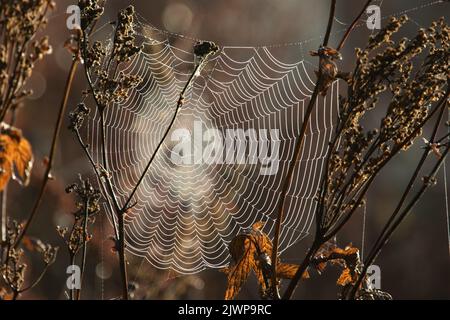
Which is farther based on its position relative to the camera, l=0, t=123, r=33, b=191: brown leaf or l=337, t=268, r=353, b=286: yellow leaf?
l=337, t=268, r=353, b=286: yellow leaf

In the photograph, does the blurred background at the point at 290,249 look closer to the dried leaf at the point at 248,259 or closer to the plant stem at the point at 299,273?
the dried leaf at the point at 248,259

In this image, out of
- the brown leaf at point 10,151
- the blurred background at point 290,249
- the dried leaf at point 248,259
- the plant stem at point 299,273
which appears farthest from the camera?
the blurred background at point 290,249

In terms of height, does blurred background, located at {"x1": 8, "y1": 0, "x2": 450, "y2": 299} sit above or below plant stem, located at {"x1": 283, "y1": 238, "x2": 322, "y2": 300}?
above

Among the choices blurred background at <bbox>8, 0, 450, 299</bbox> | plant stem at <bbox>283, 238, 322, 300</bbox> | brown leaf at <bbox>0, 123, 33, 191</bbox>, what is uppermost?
blurred background at <bbox>8, 0, 450, 299</bbox>

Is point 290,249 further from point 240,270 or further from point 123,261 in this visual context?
point 123,261

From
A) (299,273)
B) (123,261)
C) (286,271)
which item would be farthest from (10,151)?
(286,271)

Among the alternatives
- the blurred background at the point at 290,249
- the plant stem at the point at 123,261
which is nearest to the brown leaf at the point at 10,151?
the plant stem at the point at 123,261

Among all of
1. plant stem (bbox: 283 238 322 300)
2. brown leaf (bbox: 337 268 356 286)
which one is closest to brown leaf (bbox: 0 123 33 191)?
plant stem (bbox: 283 238 322 300)

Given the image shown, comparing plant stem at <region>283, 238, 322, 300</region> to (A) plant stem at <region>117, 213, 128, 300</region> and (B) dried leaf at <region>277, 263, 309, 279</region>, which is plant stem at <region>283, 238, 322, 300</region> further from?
(A) plant stem at <region>117, 213, 128, 300</region>
